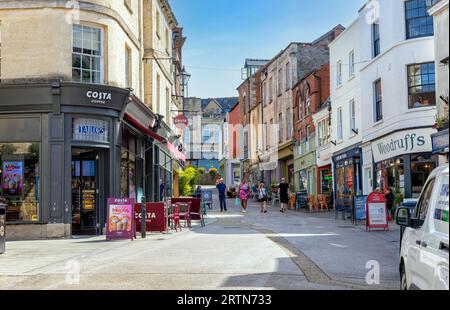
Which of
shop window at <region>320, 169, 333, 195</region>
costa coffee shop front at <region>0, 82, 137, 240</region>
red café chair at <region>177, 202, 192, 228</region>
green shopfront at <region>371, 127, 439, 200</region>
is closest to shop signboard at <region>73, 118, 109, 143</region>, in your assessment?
costa coffee shop front at <region>0, 82, 137, 240</region>

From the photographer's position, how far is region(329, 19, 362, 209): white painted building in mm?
29598

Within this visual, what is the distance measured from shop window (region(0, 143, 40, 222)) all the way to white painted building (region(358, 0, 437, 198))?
43.8 ft

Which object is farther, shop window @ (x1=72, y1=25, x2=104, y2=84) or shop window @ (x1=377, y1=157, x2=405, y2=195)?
shop window @ (x1=377, y1=157, x2=405, y2=195)

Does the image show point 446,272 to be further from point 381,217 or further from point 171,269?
point 381,217

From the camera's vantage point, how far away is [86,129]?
59.6 ft

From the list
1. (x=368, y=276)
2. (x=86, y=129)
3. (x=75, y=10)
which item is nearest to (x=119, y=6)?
(x=75, y=10)

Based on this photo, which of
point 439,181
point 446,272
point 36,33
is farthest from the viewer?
point 36,33

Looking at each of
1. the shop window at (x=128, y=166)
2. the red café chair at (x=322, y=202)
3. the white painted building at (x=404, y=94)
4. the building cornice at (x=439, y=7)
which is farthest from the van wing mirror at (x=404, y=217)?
the red café chair at (x=322, y=202)

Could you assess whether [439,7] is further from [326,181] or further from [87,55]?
[326,181]

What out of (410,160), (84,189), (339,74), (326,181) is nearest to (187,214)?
(84,189)

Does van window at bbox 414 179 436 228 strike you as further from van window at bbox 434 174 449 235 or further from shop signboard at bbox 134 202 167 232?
shop signboard at bbox 134 202 167 232

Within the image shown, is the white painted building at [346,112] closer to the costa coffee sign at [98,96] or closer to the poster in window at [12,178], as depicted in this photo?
the costa coffee sign at [98,96]

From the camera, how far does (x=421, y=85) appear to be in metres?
23.2

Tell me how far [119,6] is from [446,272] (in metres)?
17.6
